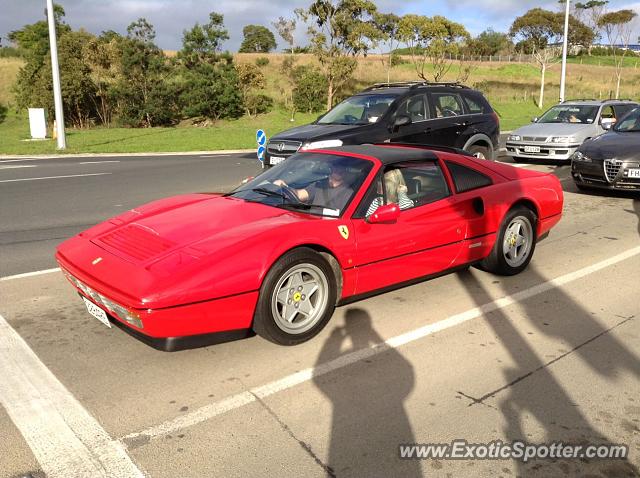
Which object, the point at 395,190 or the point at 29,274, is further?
the point at 29,274

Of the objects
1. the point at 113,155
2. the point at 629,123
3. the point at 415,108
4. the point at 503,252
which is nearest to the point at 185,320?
the point at 503,252

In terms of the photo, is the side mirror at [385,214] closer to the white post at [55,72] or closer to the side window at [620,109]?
the side window at [620,109]

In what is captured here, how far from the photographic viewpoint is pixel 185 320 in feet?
11.4

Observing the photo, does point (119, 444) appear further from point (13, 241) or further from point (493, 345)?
point (13, 241)

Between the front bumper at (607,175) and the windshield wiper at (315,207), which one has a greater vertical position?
the windshield wiper at (315,207)

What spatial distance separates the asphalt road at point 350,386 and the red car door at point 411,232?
361 mm

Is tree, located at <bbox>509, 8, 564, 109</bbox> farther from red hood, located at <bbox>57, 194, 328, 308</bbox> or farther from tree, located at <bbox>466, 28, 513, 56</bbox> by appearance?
red hood, located at <bbox>57, 194, 328, 308</bbox>

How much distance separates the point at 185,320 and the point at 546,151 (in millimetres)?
11930

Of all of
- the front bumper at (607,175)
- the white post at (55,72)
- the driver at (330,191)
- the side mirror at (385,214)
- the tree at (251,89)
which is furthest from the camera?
the tree at (251,89)

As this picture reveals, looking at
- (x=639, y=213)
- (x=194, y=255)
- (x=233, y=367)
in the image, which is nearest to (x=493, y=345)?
(x=233, y=367)

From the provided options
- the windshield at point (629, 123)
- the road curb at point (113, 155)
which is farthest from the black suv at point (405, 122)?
the road curb at point (113, 155)

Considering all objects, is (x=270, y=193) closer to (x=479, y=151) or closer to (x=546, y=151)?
(x=479, y=151)

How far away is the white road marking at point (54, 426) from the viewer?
2738 mm

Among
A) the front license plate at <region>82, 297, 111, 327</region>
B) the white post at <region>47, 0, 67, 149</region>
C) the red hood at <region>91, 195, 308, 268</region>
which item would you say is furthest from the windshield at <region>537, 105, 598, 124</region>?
the white post at <region>47, 0, 67, 149</region>
